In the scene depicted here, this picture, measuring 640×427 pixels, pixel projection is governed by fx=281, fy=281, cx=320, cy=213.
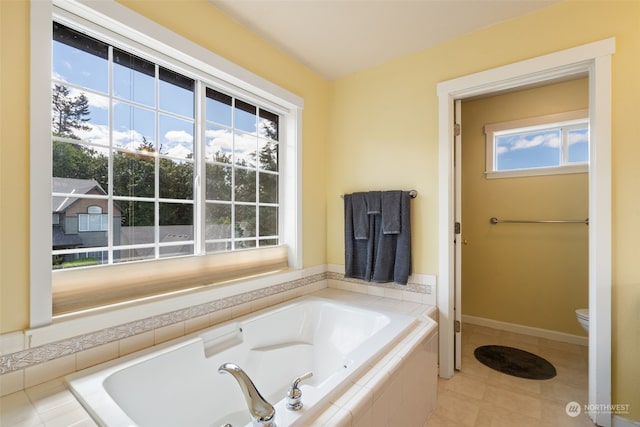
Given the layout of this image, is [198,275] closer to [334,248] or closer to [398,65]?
[334,248]

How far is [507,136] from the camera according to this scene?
9.98 ft

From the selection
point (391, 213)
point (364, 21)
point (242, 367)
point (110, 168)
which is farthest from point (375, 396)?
point (364, 21)

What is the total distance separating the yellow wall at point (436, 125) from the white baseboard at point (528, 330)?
1.26 m

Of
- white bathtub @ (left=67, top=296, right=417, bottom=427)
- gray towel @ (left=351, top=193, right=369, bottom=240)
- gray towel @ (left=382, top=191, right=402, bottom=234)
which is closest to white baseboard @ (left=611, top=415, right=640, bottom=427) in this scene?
white bathtub @ (left=67, top=296, right=417, bottom=427)

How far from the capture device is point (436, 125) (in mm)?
2160

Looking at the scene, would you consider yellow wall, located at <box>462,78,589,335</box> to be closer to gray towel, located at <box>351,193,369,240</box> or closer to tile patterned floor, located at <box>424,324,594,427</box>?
tile patterned floor, located at <box>424,324,594,427</box>

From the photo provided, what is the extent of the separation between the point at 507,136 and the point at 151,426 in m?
3.75

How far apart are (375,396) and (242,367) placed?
0.86 metres

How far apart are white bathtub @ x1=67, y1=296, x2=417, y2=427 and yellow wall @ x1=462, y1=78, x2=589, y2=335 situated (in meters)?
1.82

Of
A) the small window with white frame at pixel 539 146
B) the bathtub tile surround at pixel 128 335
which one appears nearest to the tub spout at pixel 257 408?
the bathtub tile surround at pixel 128 335

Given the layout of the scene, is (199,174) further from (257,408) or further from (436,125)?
(436,125)

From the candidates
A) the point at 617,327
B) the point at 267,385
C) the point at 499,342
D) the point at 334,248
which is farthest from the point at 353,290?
the point at 617,327

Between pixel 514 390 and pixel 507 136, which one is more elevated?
pixel 507 136

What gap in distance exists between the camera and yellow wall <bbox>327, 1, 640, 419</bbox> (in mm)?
1556
